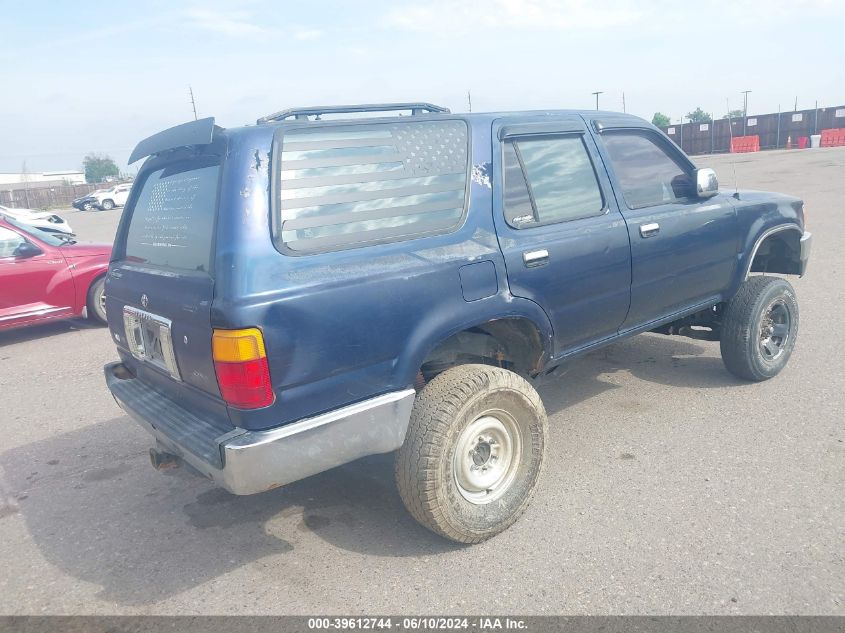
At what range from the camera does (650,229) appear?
387cm

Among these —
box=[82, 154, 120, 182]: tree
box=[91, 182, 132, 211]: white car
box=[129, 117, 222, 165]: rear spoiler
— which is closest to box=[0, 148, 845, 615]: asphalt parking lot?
box=[129, 117, 222, 165]: rear spoiler

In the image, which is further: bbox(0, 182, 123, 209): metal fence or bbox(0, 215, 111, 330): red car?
bbox(0, 182, 123, 209): metal fence

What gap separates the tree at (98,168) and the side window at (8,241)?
102m

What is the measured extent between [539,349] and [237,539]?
1791 mm

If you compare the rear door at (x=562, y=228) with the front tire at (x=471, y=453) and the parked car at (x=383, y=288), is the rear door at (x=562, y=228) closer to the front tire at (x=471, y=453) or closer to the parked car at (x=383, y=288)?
the parked car at (x=383, y=288)

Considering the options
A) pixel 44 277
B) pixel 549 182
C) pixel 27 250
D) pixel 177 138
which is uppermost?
pixel 177 138

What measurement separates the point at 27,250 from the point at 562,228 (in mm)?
6436

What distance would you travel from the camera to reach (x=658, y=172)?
4184 millimetres

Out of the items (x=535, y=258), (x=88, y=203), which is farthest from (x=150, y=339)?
(x=88, y=203)

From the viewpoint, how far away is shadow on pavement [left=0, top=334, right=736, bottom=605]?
3035mm

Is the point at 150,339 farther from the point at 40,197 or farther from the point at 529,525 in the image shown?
the point at 40,197

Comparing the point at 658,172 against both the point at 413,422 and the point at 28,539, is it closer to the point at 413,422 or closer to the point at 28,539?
the point at 413,422

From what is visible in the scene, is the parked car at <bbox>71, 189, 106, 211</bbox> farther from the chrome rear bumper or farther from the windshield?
the chrome rear bumper

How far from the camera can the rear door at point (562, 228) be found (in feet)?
10.7
